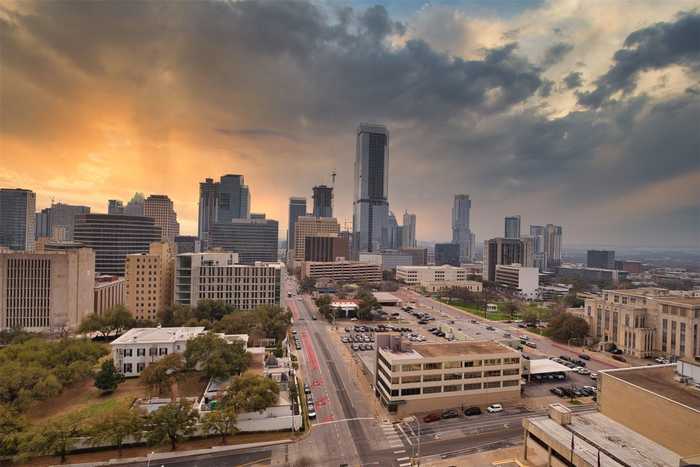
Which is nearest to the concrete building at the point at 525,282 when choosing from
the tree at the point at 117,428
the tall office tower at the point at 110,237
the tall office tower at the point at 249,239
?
the tall office tower at the point at 249,239

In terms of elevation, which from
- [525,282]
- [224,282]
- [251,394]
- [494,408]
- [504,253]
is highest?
[504,253]

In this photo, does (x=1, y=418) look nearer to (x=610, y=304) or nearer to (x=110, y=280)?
(x=110, y=280)

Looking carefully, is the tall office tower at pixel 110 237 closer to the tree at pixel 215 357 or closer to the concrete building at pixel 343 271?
the concrete building at pixel 343 271

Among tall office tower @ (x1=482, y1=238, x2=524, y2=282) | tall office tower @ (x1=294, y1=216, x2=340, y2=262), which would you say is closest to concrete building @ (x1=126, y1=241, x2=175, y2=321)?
tall office tower @ (x1=294, y1=216, x2=340, y2=262)

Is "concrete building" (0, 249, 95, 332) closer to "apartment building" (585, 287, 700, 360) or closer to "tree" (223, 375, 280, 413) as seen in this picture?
"tree" (223, 375, 280, 413)

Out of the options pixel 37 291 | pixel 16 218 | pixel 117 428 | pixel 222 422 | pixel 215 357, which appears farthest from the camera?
pixel 16 218

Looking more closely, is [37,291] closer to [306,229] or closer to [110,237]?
[110,237]

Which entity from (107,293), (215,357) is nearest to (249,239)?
(107,293)

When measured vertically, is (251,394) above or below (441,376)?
above
